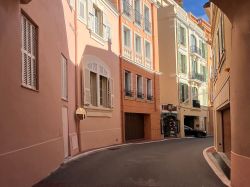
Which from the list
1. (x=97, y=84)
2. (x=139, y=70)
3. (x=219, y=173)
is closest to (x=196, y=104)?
(x=139, y=70)

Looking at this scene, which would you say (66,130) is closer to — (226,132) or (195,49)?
(226,132)

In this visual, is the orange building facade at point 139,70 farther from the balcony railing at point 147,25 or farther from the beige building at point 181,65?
the beige building at point 181,65

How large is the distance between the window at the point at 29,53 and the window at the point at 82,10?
9.24 meters

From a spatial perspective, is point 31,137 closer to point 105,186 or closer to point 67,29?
point 105,186

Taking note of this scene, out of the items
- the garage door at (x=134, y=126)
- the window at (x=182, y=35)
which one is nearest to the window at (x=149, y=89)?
the garage door at (x=134, y=126)

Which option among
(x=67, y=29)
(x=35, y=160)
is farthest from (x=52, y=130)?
(x=67, y=29)

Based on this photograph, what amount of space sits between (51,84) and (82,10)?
8.66 metres

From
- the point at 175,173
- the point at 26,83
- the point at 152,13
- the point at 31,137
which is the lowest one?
the point at 175,173

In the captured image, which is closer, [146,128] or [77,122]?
[77,122]

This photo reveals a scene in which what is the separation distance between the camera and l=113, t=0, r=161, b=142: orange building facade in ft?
91.7

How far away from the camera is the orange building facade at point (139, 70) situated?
2794 cm

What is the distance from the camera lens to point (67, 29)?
56.2 ft

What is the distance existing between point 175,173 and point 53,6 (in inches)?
256

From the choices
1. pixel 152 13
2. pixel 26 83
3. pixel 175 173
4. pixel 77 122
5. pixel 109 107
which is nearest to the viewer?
pixel 26 83
